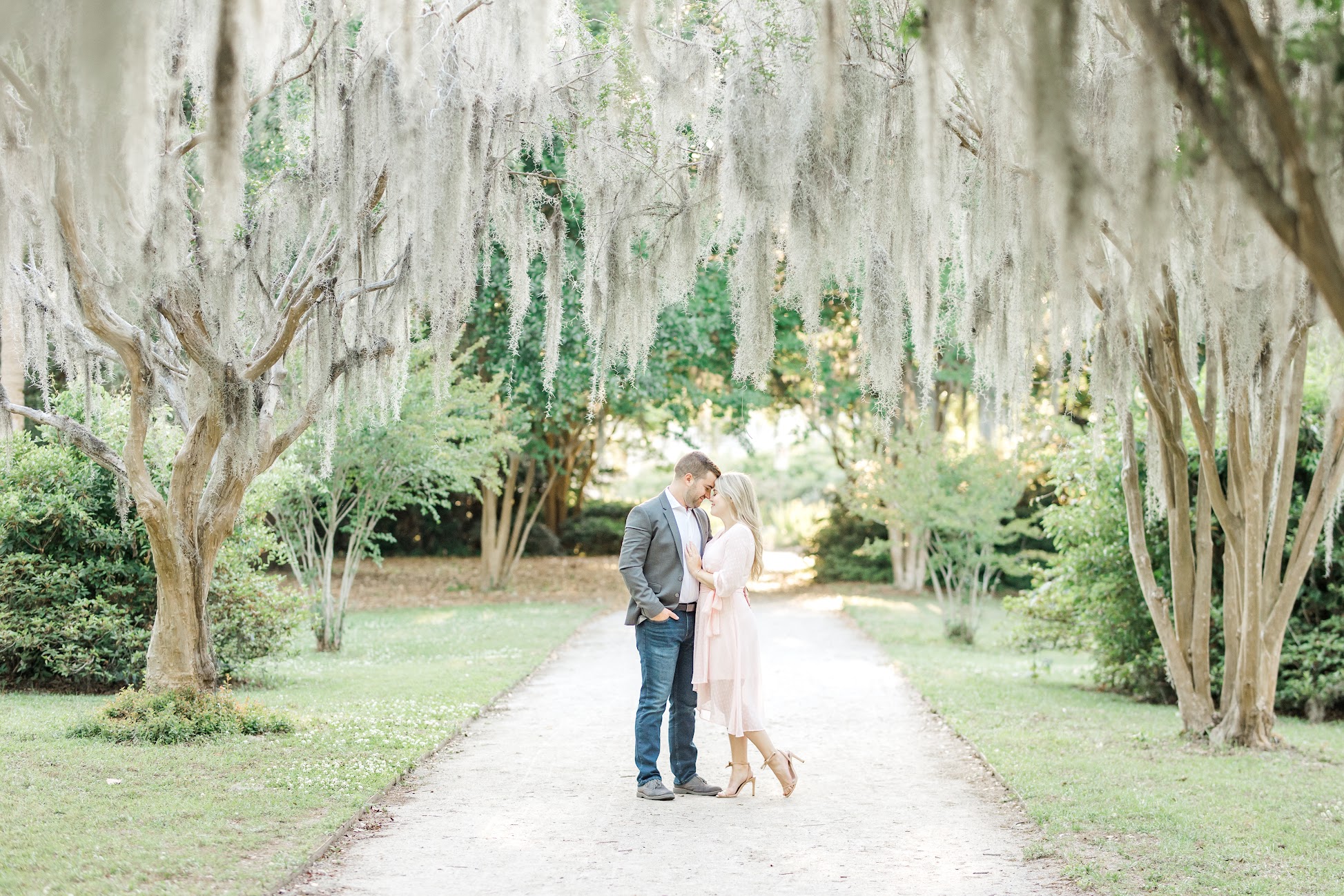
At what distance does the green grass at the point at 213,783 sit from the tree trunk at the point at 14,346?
2202 millimetres

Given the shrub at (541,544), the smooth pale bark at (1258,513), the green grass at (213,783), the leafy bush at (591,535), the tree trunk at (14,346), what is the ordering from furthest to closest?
1. the leafy bush at (591,535)
2. the shrub at (541,544)
3. the smooth pale bark at (1258,513)
4. the tree trunk at (14,346)
5. the green grass at (213,783)

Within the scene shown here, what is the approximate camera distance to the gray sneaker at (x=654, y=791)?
18.7ft

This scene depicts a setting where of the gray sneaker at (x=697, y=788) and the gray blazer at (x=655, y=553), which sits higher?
the gray blazer at (x=655, y=553)

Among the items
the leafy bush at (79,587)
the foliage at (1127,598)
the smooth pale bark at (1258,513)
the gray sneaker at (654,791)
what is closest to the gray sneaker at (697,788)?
the gray sneaker at (654,791)

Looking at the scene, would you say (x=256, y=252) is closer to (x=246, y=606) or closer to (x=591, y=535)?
(x=246, y=606)

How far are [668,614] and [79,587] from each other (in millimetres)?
5561

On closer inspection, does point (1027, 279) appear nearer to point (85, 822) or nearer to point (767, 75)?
point (767, 75)

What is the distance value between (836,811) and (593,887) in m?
1.72

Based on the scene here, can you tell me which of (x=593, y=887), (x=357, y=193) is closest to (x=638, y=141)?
(x=357, y=193)

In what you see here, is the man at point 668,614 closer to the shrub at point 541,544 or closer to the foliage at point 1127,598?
the foliage at point 1127,598

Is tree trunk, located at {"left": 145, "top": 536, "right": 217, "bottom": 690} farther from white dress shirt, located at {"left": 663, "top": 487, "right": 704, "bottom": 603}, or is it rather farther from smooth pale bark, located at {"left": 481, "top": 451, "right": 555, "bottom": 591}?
smooth pale bark, located at {"left": 481, "top": 451, "right": 555, "bottom": 591}

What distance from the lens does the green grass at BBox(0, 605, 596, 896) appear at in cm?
424

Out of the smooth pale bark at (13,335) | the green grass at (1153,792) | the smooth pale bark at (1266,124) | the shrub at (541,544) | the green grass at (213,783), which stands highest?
the smooth pale bark at (13,335)

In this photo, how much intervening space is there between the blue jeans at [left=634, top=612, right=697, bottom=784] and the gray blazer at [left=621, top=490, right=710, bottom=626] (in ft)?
0.39
